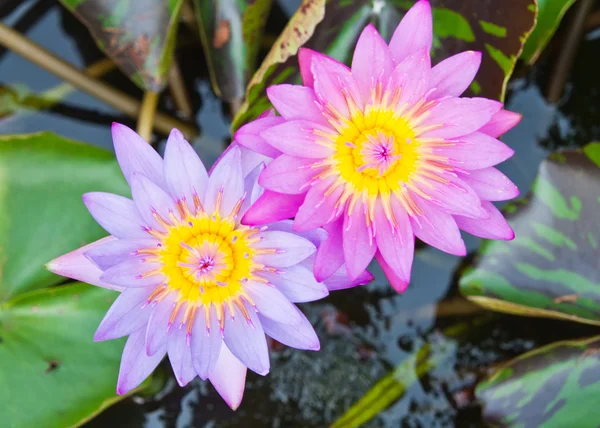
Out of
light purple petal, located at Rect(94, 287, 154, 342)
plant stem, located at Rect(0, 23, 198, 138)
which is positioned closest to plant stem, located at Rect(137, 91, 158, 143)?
plant stem, located at Rect(0, 23, 198, 138)

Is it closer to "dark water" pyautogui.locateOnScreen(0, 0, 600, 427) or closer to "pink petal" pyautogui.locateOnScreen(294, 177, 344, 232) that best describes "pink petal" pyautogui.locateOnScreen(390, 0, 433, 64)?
"pink petal" pyautogui.locateOnScreen(294, 177, 344, 232)

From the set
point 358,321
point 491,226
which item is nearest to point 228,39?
point 491,226

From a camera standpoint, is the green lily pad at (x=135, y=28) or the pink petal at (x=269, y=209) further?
the green lily pad at (x=135, y=28)

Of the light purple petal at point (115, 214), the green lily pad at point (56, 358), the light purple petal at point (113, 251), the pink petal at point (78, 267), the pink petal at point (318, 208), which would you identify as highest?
the pink petal at point (318, 208)

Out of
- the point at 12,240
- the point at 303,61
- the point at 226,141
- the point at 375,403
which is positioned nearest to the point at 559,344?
the point at 375,403

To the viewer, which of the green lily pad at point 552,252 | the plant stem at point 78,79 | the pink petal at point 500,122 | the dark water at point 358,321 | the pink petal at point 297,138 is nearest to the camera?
the pink petal at point 297,138

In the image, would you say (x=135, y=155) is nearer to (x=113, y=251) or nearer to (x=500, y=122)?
(x=113, y=251)

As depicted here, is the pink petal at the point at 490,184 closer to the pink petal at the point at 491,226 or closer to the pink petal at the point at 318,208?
the pink petal at the point at 491,226

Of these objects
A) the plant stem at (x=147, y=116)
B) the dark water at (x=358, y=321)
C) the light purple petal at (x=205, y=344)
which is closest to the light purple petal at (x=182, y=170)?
the light purple petal at (x=205, y=344)
